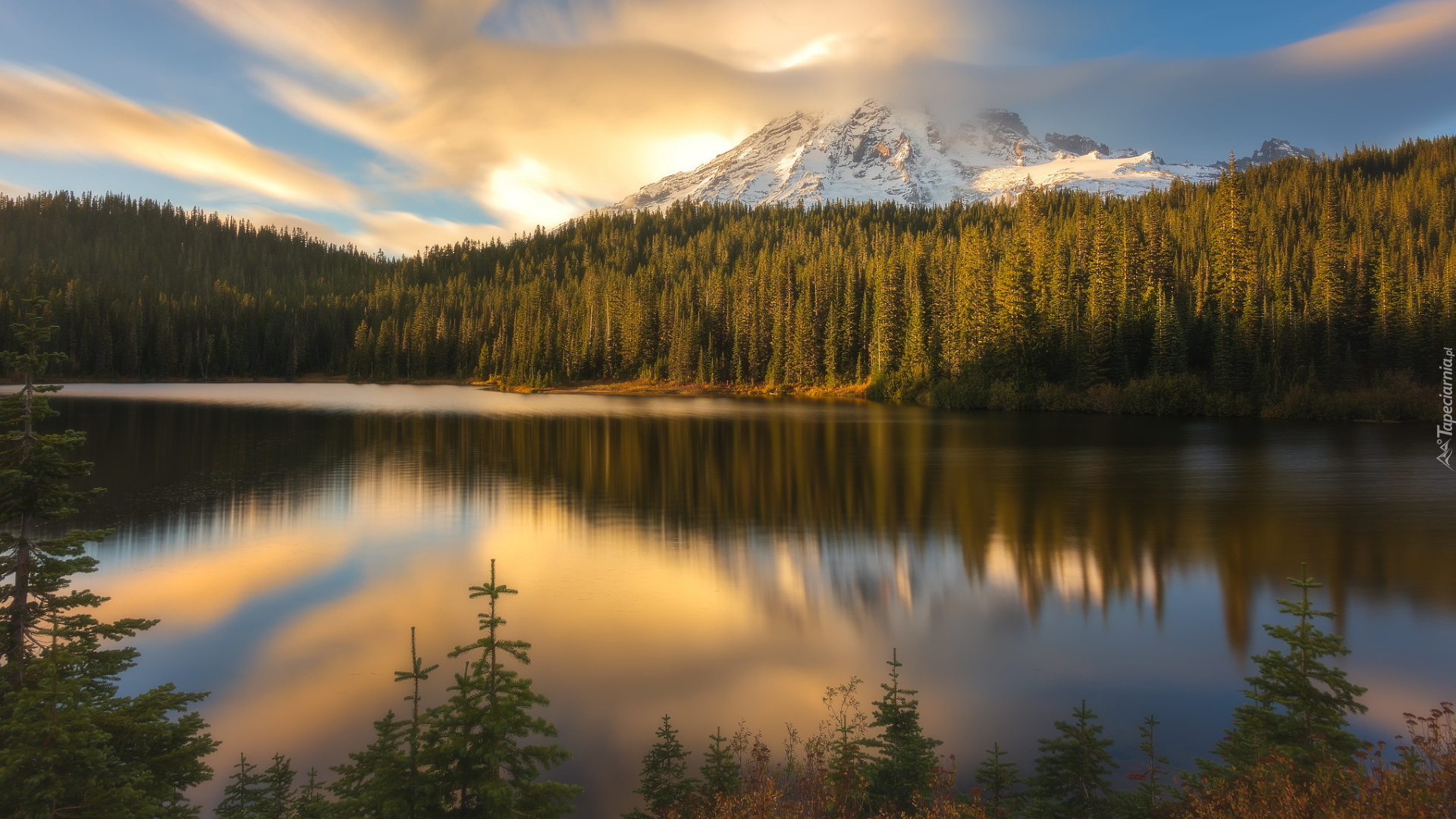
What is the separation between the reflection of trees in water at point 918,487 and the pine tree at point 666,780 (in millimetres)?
7654

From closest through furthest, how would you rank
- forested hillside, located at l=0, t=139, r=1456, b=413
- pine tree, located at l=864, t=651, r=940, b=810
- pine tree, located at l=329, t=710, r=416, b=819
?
pine tree, located at l=329, t=710, r=416, b=819 < pine tree, located at l=864, t=651, r=940, b=810 < forested hillside, located at l=0, t=139, r=1456, b=413

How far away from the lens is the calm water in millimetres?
11367

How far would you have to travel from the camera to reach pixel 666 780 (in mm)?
8930

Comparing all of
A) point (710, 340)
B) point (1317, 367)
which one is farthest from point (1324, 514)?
point (710, 340)

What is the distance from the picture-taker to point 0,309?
136250 millimetres

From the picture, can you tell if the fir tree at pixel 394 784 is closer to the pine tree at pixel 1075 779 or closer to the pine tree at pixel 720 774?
the pine tree at pixel 720 774

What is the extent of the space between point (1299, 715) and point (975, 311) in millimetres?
86742

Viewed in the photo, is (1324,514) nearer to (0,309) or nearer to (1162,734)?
(1162,734)

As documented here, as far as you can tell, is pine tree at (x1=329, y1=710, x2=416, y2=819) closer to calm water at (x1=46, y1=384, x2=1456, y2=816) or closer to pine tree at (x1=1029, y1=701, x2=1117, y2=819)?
calm water at (x1=46, y1=384, x2=1456, y2=816)

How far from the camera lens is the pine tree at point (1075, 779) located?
8.05 meters

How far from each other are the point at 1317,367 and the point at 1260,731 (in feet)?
284

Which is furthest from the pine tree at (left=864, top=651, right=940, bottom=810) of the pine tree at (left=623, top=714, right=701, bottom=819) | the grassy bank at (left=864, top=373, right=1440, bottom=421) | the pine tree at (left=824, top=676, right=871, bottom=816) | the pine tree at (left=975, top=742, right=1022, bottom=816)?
the grassy bank at (left=864, top=373, right=1440, bottom=421)

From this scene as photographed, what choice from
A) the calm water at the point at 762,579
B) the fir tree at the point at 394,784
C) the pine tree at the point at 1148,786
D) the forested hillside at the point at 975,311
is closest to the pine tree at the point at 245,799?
the calm water at the point at 762,579

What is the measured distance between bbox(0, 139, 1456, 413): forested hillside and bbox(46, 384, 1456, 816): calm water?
3250 centimetres
